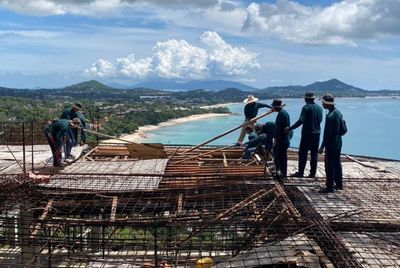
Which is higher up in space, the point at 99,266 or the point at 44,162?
the point at 44,162

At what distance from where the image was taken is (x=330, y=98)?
27.4 ft

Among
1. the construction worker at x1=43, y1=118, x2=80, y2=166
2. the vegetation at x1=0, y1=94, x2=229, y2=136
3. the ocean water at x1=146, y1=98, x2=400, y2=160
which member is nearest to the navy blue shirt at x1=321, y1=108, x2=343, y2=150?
the construction worker at x1=43, y1=118, x2=80, y2=166

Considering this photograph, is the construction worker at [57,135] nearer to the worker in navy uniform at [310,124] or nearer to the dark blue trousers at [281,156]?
the dark blue trousers at [281,156]

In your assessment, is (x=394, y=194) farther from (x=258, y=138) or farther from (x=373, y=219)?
(x=258, y=138)

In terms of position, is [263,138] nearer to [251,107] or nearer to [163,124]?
[251,107]

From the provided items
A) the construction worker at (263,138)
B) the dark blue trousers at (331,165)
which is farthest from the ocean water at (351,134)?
the dark blue trousers at (331,165)

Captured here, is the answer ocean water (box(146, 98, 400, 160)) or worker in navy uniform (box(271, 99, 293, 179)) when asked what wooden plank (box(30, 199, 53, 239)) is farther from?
ocean water (box(146, 98, 400, 160))

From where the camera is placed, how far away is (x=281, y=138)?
9422mm

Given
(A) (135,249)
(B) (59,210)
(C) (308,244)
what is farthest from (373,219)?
(B) (59,210)

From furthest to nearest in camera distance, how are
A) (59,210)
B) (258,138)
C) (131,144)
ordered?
(131,144)
(258,138)
(59,210)

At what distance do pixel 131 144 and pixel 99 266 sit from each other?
536 cm

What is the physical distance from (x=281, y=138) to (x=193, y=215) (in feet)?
10.1

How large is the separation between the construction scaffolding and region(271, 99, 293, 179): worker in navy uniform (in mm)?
258

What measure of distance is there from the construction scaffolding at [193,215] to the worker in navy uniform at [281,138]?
26 centimetres
